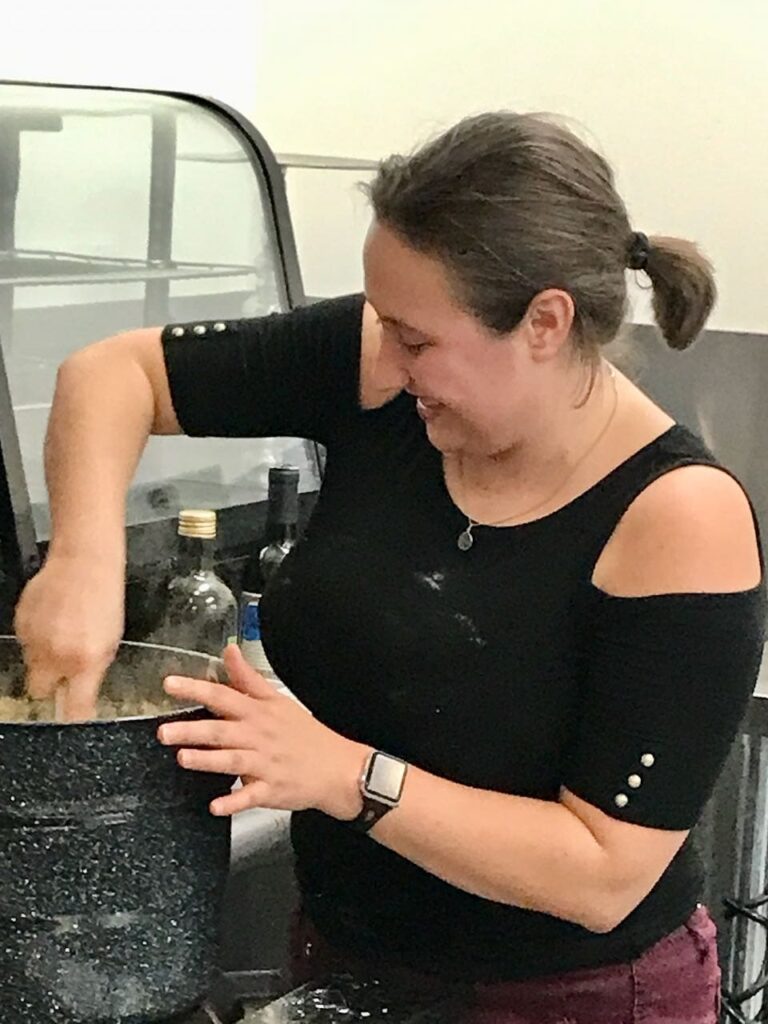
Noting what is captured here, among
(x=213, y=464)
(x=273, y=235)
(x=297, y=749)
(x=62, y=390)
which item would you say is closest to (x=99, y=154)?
(x=273, y=235)

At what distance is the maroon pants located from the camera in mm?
1026

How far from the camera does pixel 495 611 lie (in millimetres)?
1021

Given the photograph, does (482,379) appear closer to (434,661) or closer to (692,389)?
(434,661)

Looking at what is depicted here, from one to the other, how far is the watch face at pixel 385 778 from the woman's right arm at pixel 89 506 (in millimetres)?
183

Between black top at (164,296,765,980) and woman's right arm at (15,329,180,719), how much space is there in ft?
0.44

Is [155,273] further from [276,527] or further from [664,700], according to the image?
[664,700]

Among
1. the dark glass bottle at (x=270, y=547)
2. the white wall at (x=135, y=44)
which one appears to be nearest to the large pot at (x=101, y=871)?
the dark glass bottle at (x=270, y=547)

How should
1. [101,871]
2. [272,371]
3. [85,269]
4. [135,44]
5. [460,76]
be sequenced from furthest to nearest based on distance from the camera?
1. [460,76]
2. [135,44]
3. [85,269]
4. [272,371]
5. [101,871]

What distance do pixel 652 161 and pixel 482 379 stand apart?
1.01 metres

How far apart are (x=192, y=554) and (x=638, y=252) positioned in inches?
25.2

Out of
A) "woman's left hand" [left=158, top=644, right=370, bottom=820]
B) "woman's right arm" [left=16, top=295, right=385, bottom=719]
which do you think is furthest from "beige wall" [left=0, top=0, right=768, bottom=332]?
"woman's left hand" [left=158, top=644, right=370, bottom=820]

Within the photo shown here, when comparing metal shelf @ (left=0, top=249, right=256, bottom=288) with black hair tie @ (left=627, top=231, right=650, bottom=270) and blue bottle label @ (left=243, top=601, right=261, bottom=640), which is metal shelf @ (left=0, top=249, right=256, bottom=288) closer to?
blue bottle label @ (left=243, top=601, right=261, bottom=640)

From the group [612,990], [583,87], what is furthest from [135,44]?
[612,990]

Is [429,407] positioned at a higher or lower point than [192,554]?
higher
